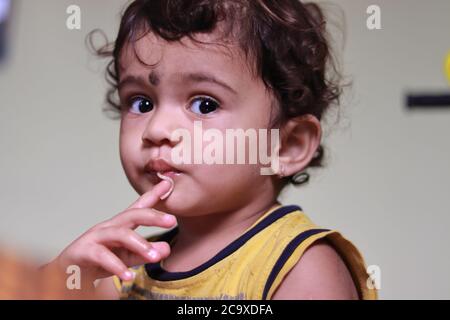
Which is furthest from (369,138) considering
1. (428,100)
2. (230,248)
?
(230,248)

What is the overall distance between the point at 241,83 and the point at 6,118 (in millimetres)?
618

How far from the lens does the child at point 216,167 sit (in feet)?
2.28

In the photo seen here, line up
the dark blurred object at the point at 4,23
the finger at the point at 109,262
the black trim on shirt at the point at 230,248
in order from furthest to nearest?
1. the dark blurred object at the point at 4,23
2. the black trim on shirt at the point at 230,248
3. the finger at the point at 109,262

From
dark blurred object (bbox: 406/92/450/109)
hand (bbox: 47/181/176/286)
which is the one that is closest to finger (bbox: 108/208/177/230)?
hand (bbox: 47/181/176/286)

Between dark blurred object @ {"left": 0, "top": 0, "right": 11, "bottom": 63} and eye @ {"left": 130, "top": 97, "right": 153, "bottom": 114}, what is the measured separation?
1.67ft

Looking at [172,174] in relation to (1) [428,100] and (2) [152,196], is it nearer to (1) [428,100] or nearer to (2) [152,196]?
(2) [152,196]

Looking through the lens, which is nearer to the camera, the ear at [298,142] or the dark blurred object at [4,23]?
the ear at [298,142]

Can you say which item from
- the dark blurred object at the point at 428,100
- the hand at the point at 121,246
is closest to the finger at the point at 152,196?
the hand at the point at 121,246

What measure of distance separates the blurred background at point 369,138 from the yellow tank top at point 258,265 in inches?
10.5

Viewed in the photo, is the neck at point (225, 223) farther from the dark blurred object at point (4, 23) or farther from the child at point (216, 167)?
the dark blurred object at point (4, 23)

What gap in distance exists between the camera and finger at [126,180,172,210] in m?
0.70

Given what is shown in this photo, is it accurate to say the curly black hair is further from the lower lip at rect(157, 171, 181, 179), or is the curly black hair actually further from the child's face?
the lower lip at rect(157, 171, 181, 179)
